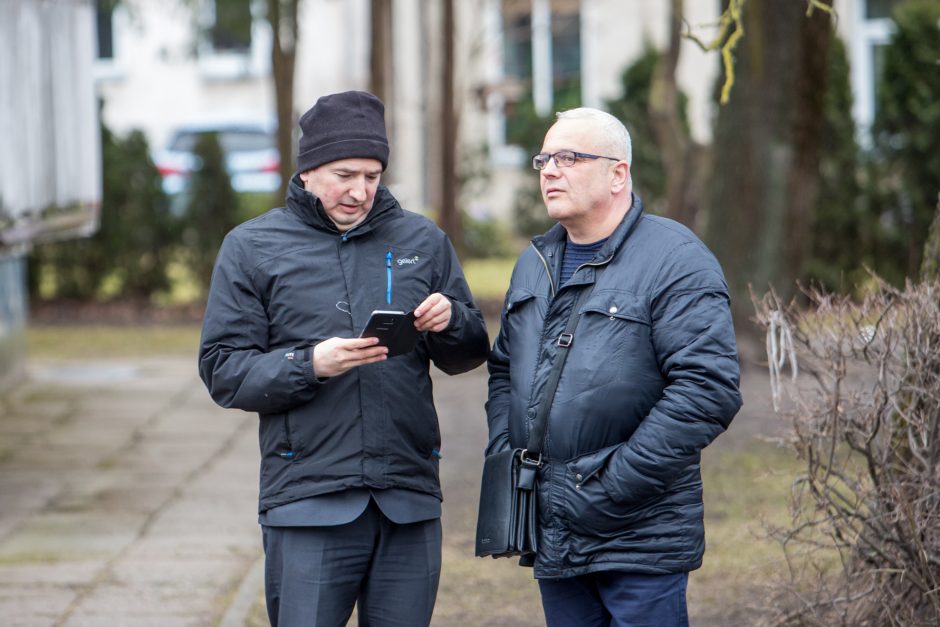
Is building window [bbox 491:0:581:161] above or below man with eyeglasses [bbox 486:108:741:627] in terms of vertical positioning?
above

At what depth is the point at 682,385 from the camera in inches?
130

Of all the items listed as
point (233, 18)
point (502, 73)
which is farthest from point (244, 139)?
point (233, 18)

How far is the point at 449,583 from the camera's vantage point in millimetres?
5906

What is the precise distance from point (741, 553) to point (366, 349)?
330 centimetres

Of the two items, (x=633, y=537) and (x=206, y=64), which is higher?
(x=206, y=64)

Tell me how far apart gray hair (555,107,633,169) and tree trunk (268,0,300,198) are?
10012 millimetres

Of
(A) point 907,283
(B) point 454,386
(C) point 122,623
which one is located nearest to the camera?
(A) point 907,283

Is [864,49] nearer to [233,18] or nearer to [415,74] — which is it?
[415,74]

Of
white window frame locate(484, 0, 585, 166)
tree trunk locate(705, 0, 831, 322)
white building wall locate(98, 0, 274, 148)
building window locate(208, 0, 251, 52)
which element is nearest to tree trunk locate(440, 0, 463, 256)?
building window locate(208, 0, 251, 52)

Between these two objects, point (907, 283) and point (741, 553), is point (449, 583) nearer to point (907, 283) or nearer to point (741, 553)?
point (741, 553)

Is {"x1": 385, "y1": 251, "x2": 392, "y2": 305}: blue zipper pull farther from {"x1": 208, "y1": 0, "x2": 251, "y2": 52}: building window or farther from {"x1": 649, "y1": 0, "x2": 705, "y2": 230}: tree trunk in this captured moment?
{"x1": 208, "y1": 0, "x2": 251, "y2": 52}: building window

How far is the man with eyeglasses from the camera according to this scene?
3312 mm

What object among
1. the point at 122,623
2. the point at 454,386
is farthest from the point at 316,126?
the point at 454,386

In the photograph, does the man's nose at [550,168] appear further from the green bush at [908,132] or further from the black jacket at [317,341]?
the green bush at [908,132]
